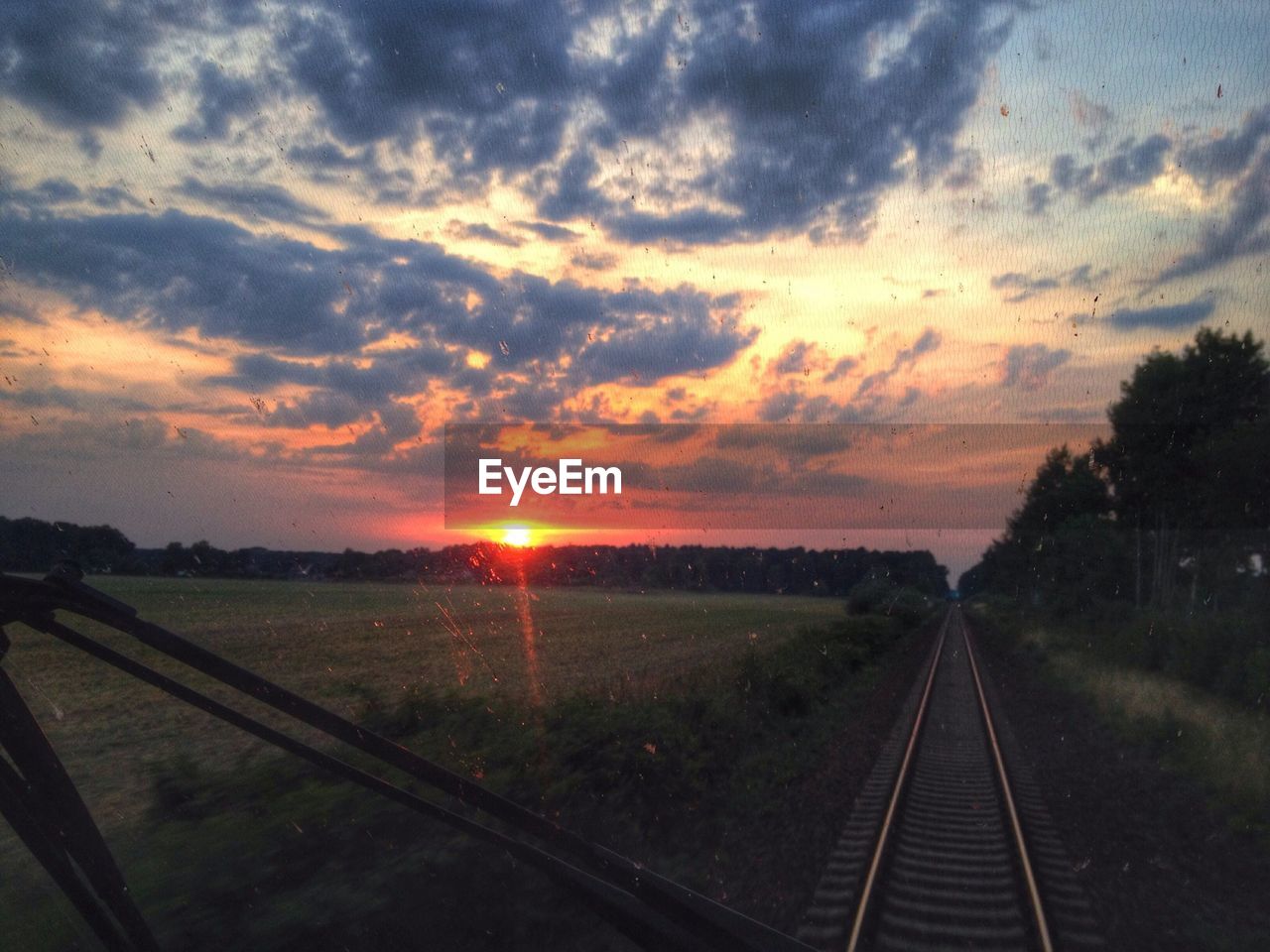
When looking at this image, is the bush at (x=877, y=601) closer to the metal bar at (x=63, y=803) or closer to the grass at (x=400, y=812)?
the grass at (x=400, y=812)

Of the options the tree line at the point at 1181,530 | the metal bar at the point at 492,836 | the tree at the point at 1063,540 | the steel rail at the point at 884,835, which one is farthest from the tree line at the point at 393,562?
the tree line at the point at 1181,530

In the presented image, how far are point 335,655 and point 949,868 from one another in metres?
20.0

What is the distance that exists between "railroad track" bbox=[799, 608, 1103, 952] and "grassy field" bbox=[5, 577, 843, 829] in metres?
5.10

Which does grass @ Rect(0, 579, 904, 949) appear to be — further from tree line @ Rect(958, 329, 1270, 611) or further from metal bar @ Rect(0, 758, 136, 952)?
tree line @ Rect(958, 329, 1270, 611)

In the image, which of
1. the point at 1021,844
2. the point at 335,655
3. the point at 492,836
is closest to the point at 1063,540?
the point at 335,655

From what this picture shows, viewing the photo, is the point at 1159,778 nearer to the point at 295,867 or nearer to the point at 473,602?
the point at 295,867

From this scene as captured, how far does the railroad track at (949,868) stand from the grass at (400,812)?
1123 mm

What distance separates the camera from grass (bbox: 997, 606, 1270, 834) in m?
11.0

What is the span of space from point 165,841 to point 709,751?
6987 millimetres

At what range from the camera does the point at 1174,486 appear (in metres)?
38.2

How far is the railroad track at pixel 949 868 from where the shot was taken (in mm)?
6719

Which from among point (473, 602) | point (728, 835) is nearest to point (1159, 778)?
point (728, 835)

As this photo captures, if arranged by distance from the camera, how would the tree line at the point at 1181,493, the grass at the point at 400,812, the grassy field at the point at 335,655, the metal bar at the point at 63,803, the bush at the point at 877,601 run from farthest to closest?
the bush at the point at 877,601, the tree line at the point at 1181,493, the grassy field at the point at 335,655, the grass at the point at 400,812, the metal bar at the point at 63,803

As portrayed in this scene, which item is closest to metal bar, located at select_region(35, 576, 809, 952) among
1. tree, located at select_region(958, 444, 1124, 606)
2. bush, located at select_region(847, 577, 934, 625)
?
tree, located at select_region(958, 444, 1124, 606)
